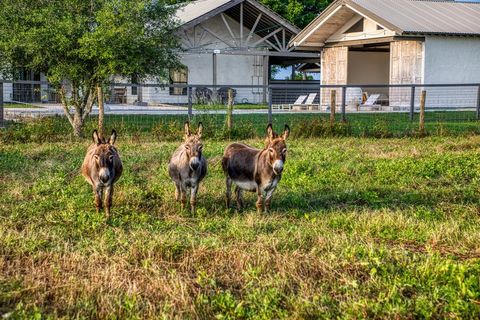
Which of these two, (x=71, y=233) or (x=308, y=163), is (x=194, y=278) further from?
(x=308, y=163)

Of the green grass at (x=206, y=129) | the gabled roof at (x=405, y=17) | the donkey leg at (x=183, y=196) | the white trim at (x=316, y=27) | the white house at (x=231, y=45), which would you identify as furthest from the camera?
the white house at (x=231, y=45)

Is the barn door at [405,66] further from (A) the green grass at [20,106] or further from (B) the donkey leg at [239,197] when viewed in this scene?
(B) the donkey leg at [239,197]

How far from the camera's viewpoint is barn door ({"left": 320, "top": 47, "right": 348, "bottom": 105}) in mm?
33062

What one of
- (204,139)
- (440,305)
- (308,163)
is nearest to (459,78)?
(204,139)

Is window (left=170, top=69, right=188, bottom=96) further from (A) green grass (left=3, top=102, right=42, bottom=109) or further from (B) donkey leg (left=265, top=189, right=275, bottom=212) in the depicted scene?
(B) donkey leg (left=265, top=189, right=275, bottom=212)

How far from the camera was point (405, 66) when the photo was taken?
2956 centimetres

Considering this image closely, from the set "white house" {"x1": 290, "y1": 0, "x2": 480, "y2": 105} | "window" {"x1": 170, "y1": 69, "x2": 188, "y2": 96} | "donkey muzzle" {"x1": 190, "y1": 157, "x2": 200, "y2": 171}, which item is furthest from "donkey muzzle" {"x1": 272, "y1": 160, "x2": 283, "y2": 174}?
"window" {"x1": 170, "y1": 69, "x2": 188, "y2": 96}

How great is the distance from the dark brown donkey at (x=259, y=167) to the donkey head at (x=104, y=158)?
5.84 ft

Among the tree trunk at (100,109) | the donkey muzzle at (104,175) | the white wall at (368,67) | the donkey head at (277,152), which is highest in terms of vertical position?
the white wall at (368,67)

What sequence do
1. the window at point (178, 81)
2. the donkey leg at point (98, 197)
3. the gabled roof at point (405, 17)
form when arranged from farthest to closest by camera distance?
the window at point (178, 81)
the gabled roof at point (405, 17)
the donkey leg at point (98, 197)

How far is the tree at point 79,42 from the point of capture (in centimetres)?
1695

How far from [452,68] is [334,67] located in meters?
6.25

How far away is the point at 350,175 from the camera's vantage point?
39.9 feet

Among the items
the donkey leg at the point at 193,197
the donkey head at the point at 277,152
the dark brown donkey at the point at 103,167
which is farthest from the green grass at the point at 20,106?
the donkey head at the point at 277,152
